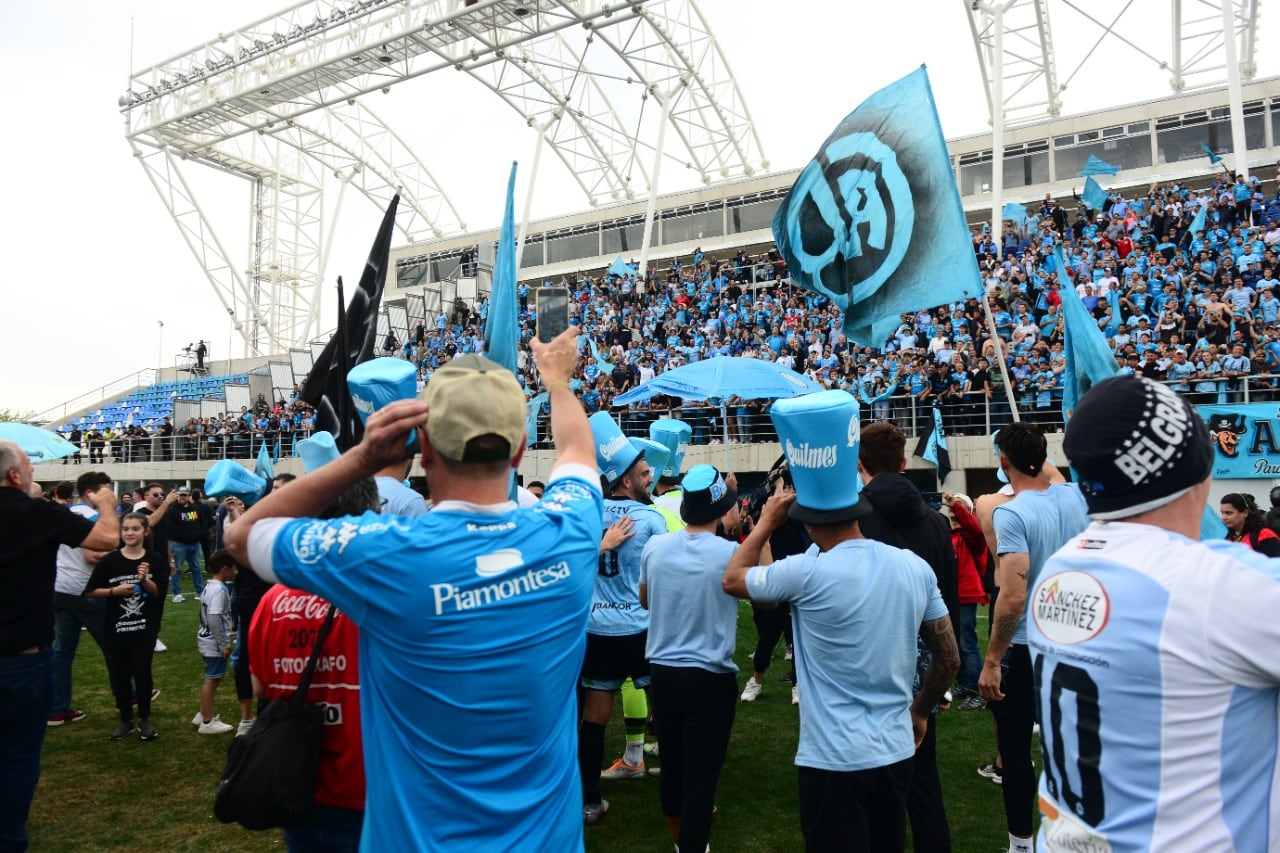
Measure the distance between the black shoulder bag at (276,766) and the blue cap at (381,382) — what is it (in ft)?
3.34

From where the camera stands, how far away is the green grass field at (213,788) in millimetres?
5105

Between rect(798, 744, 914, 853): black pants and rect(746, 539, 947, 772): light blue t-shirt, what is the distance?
49 millimetres

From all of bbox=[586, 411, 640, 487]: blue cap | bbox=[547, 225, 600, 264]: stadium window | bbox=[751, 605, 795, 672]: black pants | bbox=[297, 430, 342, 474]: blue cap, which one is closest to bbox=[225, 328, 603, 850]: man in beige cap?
bbox=[297, 430, 342, 474]: blue cap

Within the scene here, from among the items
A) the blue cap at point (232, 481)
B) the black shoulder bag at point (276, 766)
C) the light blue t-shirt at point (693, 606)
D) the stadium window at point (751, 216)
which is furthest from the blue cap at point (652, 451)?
the stadium window at point (751, 216)

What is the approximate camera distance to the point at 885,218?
569cm

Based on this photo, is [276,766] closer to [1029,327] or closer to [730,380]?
[730,380]

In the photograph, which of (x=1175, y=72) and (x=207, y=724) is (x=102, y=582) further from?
(x=1175, y=72)

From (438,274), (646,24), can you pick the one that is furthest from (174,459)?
(646,24)

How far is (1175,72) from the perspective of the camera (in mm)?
23734

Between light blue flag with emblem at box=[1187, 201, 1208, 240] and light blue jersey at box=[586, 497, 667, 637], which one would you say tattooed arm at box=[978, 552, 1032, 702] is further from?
light blue flag with emblem at box=[1187, 201, 1208, 240]

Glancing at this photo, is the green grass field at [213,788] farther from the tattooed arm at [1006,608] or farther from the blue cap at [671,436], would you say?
the blue cap at [671,436]

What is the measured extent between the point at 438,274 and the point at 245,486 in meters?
31.8

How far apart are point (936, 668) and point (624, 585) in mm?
2236

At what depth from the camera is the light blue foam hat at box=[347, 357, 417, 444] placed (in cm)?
316
